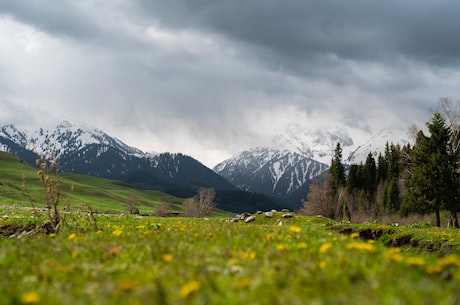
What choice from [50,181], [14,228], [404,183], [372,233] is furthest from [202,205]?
[50,181]

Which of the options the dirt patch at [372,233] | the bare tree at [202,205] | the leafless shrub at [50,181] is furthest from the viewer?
the bare tree at [202,205]

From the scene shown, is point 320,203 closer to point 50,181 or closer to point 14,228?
point 14,228

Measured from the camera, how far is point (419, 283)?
4562mm

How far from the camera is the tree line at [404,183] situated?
4891 cm

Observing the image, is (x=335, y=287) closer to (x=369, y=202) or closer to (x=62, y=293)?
(x=62, y=293)

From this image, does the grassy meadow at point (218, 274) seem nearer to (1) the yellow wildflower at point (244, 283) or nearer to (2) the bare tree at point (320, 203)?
(1) the yellow wildflower at point (244, 283)

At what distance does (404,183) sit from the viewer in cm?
9738

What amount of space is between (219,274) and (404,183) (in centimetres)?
10251

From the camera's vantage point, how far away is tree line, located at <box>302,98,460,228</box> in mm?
48906

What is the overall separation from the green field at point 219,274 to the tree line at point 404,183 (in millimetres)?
47487

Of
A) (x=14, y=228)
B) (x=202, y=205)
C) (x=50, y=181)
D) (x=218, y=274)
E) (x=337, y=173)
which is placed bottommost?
(x=202, y=205)

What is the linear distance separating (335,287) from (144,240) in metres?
4.88

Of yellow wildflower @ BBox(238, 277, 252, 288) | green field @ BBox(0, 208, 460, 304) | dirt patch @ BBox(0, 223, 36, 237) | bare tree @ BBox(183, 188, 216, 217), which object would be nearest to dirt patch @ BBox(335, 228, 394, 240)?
green field @ BBox(0, 208, 460, 304)

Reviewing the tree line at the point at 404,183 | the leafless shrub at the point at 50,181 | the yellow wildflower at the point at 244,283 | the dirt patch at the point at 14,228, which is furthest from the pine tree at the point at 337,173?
the yellow wildflower at the point at 244,283
